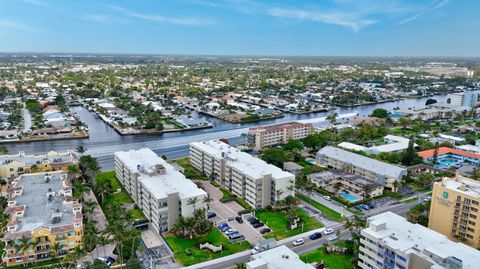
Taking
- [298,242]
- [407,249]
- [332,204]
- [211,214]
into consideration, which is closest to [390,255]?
[407,249]

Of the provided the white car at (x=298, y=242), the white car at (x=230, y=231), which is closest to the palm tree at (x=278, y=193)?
→ the white car at (x=230, y=231)

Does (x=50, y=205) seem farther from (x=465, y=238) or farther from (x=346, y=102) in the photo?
(x=346, y=102)

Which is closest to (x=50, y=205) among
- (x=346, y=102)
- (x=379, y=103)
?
(x=346, y=102)

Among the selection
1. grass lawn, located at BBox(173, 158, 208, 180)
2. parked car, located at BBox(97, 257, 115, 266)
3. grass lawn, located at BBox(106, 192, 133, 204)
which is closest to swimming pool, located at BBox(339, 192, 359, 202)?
grass lawn, located at BBox(173, 158, 208, 180)

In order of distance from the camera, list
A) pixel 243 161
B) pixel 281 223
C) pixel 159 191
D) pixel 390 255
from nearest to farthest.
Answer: pixel 390 255 < pixel 159 191 < pixel 281 223 < pixel 243 161

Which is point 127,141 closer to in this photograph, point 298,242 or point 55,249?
point 55,249

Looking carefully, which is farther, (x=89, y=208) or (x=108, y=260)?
(x=89, y=208)
